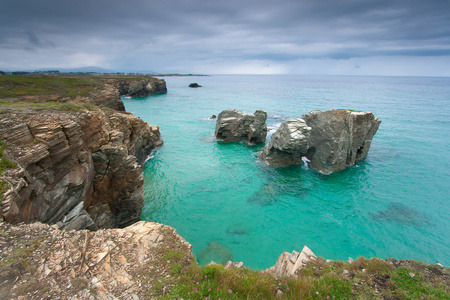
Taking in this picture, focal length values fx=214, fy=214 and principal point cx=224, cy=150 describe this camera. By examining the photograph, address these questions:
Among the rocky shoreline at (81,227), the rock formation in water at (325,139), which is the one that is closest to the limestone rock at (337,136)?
the rock formation in water at (325,139)

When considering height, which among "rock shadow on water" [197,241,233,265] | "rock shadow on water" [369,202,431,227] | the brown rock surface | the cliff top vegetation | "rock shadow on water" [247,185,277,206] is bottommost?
"rock shadow on water" [197,241,233,265]

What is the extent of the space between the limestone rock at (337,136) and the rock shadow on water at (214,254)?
2128 cm

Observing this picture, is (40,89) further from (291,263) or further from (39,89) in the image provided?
(291,263)

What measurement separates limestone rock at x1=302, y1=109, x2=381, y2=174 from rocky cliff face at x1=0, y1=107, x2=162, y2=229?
27226mm

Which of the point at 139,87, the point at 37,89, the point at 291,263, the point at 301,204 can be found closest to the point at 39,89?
the point at 37,89

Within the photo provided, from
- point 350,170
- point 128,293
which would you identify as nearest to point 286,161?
point 350,170

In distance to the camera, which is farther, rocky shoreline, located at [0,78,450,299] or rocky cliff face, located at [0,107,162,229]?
rocky cliff face, located at [0,107,162,229]

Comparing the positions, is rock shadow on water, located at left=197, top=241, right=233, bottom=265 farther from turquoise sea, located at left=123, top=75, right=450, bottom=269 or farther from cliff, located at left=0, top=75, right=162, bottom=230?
cliff, located at left=0, top=75, right=162, bottom=230

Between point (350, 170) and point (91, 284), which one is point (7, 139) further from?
point (350, 170)

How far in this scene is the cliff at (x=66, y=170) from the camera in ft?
36.8

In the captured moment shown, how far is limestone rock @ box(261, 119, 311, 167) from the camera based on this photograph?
105 ft

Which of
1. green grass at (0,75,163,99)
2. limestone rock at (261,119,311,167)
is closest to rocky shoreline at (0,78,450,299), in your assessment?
limestone rock at (261,119,311,167)

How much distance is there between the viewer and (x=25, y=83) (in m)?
64.8

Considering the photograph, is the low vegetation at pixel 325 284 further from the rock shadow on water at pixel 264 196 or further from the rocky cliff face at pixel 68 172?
the rock shadow on water at pixel 264 196
